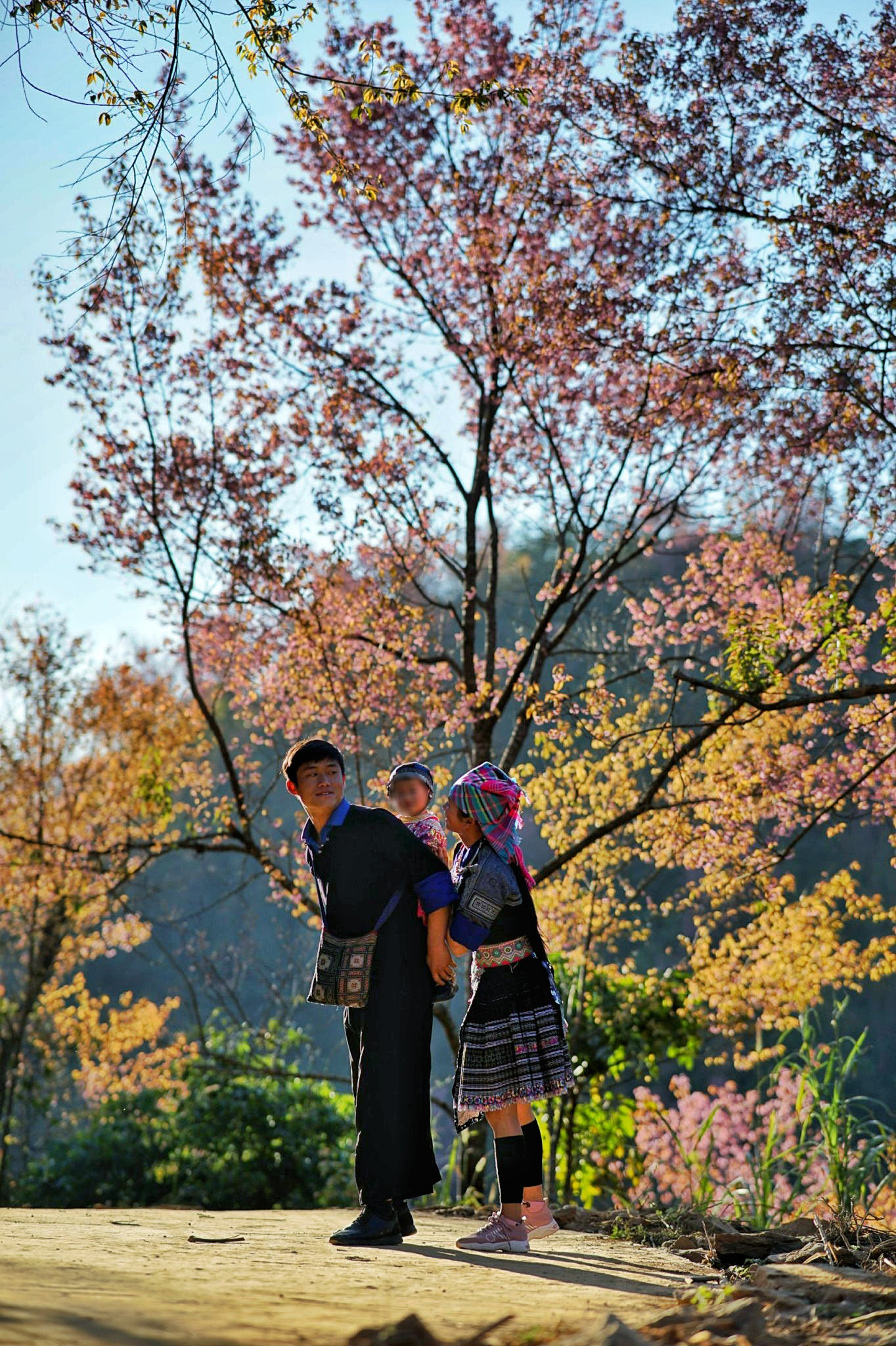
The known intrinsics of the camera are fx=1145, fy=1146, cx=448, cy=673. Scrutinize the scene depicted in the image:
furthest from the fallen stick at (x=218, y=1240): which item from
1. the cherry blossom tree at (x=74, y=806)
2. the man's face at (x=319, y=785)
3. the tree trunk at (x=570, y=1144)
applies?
the cherry blossom tree at (x=74, y=806)

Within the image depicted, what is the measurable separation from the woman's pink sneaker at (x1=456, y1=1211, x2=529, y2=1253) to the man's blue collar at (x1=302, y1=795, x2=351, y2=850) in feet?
4.41

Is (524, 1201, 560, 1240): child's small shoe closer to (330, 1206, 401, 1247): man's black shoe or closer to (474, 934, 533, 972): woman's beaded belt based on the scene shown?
(330, 1206, 401, 1247): man's black shoe

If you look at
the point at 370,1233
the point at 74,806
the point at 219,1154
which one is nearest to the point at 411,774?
the point at 370,1233

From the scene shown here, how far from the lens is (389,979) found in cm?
375

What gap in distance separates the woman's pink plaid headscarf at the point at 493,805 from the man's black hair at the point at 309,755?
428 mm

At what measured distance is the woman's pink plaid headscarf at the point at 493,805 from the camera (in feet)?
12.7

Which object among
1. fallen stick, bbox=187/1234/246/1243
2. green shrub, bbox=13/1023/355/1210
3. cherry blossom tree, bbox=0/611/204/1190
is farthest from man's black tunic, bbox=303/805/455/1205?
cherry blossom tree, bbox=0/611/204/1190

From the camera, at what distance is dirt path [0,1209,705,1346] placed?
1.88 meters

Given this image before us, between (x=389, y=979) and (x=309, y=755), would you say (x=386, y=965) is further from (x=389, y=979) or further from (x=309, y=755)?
(x=309, y=755)

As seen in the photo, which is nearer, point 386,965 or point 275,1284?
point 275,1284

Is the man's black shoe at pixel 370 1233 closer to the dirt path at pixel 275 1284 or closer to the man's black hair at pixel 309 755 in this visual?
the dirt path at pixel 275 1284

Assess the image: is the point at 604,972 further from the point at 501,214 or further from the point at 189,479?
the point at 501,214

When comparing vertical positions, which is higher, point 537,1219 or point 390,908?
point 390,908

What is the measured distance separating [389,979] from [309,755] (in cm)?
78
